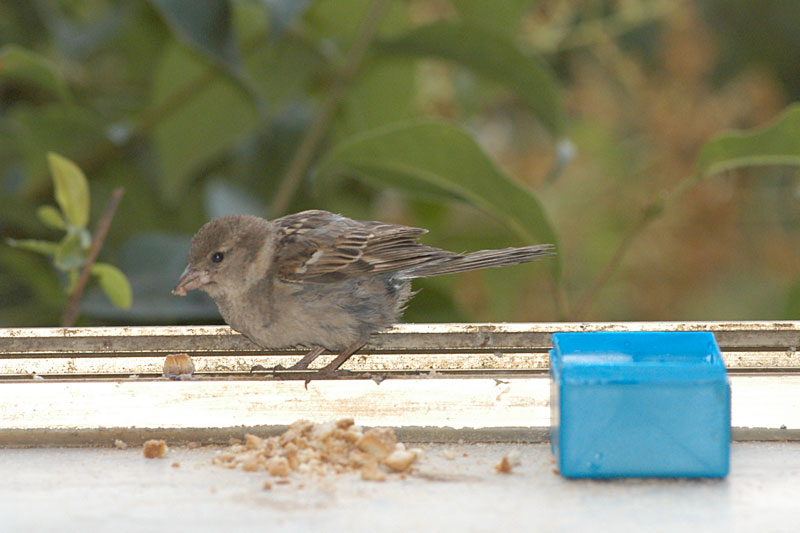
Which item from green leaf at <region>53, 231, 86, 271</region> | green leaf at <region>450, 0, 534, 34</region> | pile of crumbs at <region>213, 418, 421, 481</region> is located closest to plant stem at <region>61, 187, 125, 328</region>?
green leaf at <region>53, 231, 86, 271</region>

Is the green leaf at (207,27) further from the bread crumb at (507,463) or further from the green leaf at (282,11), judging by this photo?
the bread crumb at (507,463)

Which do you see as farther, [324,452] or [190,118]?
[190,118]

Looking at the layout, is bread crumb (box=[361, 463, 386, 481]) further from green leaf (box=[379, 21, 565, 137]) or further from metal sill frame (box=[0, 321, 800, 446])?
green leaf (box=[379, 21, 565, 137])

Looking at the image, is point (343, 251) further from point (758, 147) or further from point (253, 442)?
point (758, 147)

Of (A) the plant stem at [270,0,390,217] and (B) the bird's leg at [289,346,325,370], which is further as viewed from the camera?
(A) the plant stem at [270,0,390,217]

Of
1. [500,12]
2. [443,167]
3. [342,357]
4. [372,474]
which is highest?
[500,12]

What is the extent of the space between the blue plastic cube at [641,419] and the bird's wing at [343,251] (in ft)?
0.93

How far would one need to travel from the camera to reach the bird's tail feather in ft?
3.15

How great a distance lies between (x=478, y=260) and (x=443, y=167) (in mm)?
174

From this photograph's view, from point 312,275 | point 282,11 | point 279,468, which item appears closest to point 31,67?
point 282,11

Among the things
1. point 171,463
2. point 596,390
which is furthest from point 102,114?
Result: point 596,390

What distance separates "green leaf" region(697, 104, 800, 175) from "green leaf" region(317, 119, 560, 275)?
19 cm

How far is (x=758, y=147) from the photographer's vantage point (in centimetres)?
111

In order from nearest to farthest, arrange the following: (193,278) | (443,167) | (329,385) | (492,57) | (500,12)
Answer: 1. (329,385)
2. (193,278)
3. (443,167)
4. (492,57)
5. (500,12)
